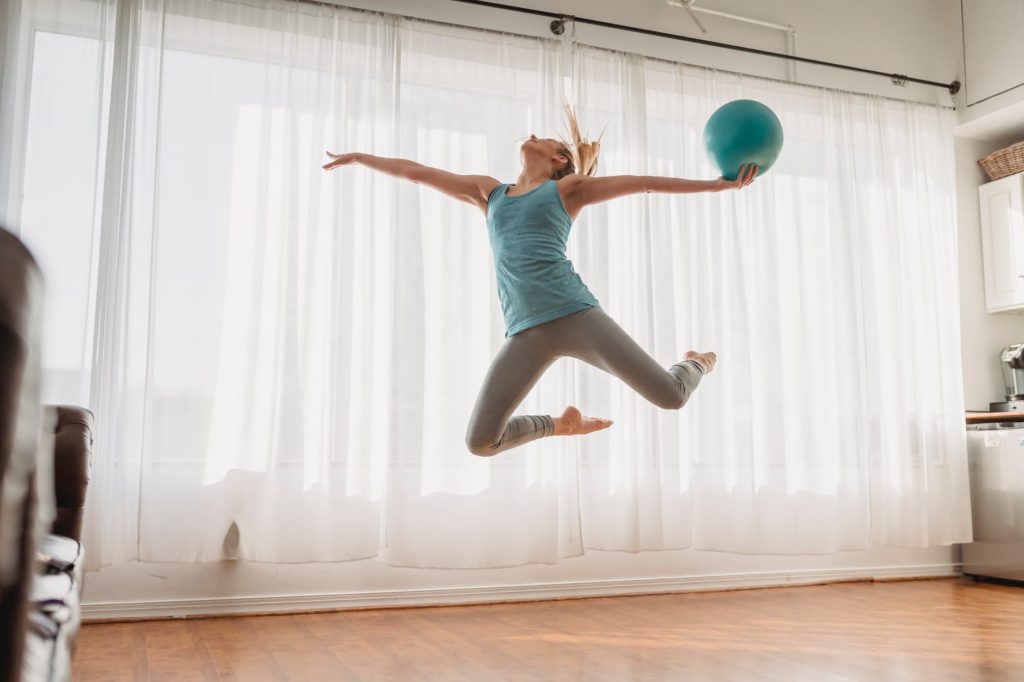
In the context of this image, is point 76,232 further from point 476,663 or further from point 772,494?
point 772,494

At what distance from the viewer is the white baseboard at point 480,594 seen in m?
3.27

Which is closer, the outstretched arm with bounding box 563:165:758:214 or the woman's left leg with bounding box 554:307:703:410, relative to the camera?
the woman's left leg with bounding box 554:307:703:410

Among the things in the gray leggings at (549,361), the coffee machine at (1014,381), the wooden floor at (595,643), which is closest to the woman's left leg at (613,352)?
the gray leggings at (549,361)

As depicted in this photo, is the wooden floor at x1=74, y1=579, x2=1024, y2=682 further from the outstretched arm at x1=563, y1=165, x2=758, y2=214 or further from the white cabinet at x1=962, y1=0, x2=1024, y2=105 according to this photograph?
the white cabinet at x1=962, y1=0, x2=1024, y2=105

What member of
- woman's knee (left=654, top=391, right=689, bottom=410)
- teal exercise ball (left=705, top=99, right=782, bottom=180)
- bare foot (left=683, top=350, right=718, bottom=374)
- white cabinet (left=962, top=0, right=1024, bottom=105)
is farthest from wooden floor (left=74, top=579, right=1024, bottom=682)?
white cabinet (left=962, top=0, right=1024, bottom=105)

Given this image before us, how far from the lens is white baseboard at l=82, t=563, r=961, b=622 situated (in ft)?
10.7

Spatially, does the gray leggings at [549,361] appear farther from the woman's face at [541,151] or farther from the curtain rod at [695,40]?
the curtain rod at [695,40]

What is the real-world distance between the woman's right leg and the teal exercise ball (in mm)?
911

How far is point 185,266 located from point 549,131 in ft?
5.85

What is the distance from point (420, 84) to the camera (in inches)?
151

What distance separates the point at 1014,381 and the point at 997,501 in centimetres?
82

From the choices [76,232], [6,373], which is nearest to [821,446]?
[76,232]

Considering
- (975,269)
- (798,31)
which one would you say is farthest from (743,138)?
(975,269)

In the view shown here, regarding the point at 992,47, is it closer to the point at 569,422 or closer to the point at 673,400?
the point at 673,400
